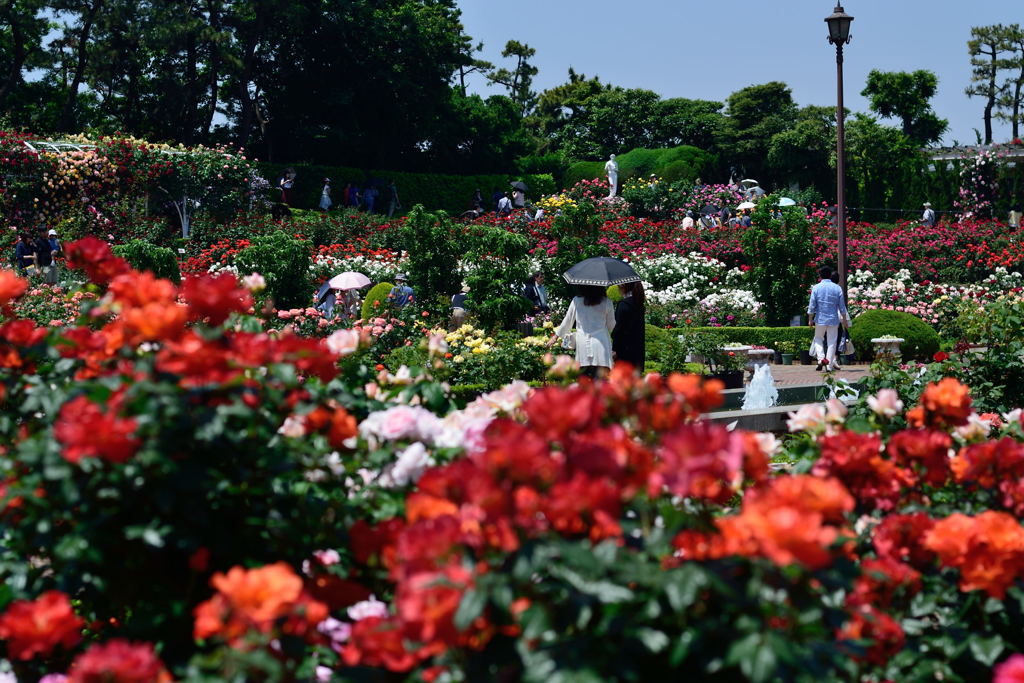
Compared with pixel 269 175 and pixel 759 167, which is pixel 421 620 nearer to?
pixel 269 175

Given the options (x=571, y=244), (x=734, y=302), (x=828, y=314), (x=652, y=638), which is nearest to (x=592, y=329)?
(x=828, y=314)

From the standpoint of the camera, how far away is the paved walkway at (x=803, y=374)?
1180 cm

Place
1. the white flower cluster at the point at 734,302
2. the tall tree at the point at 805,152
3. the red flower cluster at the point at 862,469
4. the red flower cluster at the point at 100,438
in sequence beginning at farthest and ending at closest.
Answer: the tall tree at the point at 805,152, the white flower cluster at the point at 734,302, the red flower cluster at the point at 862,469, the red flower cluster at the point at 100,438

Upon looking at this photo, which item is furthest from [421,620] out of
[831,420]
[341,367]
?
[831,420]

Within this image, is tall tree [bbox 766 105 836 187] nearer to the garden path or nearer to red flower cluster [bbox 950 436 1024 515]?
the garden path

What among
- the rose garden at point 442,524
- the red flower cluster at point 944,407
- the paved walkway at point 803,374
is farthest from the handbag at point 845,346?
the red flower cluster at point 944,407

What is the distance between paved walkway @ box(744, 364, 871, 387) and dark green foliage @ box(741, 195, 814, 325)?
1.78 metres

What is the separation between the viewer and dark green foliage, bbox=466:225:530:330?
12.4m

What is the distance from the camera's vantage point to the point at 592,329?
8.11 m

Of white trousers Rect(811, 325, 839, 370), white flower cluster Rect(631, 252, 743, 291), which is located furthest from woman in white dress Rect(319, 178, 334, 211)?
white trousers Rect(811, 325, 839, 370)

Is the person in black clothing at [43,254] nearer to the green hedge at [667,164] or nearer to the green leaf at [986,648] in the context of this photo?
the green leaf at [986,648]

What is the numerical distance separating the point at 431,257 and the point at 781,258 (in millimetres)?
5668

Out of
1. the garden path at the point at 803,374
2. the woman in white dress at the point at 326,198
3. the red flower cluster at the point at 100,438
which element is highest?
the woman in white dress at the point at 326,198

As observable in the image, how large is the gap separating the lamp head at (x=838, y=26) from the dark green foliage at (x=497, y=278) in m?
4.89
